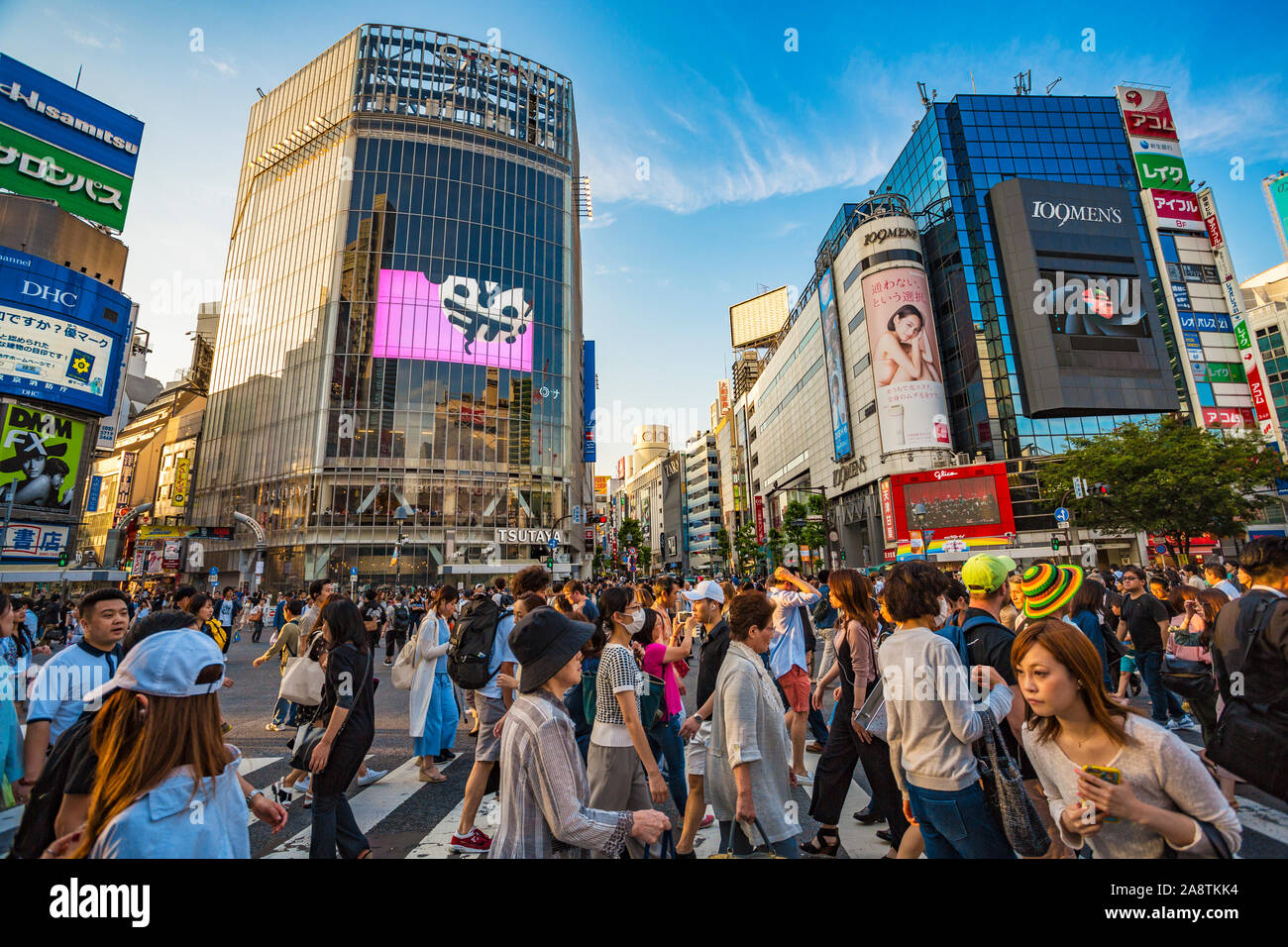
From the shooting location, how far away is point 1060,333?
48.2 metres

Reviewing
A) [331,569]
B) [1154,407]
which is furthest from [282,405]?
[1154,407]

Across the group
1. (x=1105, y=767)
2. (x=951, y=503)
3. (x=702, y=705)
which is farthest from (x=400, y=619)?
(x=951, y=503)

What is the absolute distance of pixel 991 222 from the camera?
51.7 metres

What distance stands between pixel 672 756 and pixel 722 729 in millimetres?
1371

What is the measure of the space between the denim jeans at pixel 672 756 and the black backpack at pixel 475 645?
1.89 m

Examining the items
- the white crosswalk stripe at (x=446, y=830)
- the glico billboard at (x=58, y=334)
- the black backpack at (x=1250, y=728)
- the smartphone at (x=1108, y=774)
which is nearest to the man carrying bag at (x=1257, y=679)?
the black backpack at (x=1250, y=728)

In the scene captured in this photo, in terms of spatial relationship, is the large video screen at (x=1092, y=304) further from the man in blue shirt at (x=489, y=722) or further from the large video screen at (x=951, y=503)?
the man in blue shirt at (x=489, y=722)

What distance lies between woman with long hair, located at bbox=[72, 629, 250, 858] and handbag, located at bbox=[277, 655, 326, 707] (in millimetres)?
2892

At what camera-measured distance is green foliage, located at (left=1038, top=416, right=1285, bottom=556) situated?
30.8 m
